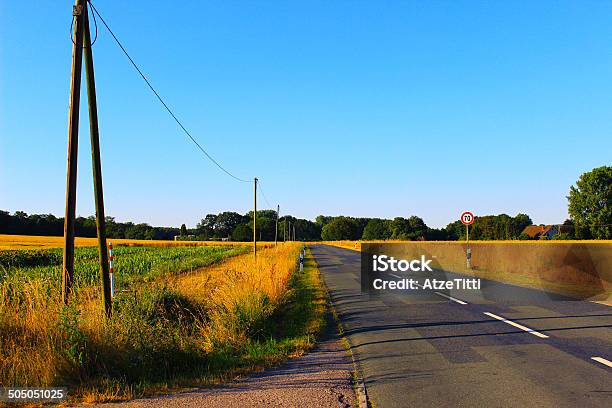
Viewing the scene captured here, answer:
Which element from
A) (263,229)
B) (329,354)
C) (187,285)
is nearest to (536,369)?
(329,354)

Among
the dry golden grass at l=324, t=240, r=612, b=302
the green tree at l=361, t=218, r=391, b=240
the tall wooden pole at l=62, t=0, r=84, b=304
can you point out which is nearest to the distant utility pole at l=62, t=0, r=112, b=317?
the tall wooden pole at l=62, t=0, r=84, b=304

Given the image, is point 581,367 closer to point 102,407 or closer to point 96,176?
point 102,407

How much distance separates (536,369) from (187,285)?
9160mm

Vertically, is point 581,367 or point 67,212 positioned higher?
point 67,212

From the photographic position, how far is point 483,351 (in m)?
8.77

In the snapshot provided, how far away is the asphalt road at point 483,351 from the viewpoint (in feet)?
20.6

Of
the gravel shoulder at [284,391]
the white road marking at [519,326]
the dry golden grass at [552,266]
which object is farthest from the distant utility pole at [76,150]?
the dry golden grass at [552,266]

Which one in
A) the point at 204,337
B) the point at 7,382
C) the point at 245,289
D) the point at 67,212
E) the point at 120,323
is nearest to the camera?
the point at 7,382

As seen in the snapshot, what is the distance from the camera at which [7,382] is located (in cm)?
660

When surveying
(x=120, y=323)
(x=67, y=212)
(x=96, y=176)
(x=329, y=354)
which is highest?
(x=96, y=176)

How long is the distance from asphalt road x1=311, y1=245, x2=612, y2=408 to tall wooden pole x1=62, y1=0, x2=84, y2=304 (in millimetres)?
5198

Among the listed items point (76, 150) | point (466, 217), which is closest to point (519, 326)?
point (76, 150)

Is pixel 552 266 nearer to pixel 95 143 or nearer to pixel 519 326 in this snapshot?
pixel 519 326

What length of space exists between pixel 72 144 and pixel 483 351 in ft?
25.8
